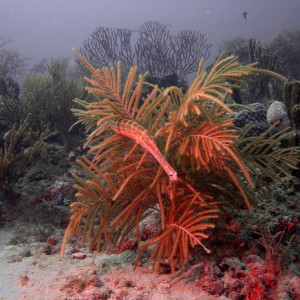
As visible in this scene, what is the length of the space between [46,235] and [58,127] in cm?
313

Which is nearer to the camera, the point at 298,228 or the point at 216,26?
the point at 298,228

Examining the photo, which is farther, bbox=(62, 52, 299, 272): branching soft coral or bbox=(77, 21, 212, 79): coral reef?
bbox=(77, 21, 212, 79): coral reef

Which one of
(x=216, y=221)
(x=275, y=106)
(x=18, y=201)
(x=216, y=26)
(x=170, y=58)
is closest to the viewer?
(x=216, y=221)

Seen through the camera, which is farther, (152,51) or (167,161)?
(152,51)

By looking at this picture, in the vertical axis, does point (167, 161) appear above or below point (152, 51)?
below

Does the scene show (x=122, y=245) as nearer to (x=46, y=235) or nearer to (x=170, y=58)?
(x=46, y=235)

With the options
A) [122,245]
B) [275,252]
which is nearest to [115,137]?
[122,245]

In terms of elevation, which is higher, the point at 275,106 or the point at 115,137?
the point at 275,106

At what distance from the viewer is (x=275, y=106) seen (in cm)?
564

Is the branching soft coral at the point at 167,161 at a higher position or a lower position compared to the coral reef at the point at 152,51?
lower

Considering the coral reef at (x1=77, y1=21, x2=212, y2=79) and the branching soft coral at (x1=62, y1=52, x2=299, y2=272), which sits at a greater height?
the coral reef at (x1=77, y1=21, x2=212, y2=79)

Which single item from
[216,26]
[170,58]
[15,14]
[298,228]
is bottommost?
[298,228]

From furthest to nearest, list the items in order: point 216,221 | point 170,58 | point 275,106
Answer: point 170,58 < point 275,106 < point 216,221

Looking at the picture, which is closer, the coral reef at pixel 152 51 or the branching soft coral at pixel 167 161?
Answer: the branching soft coral at pixel 167 161
